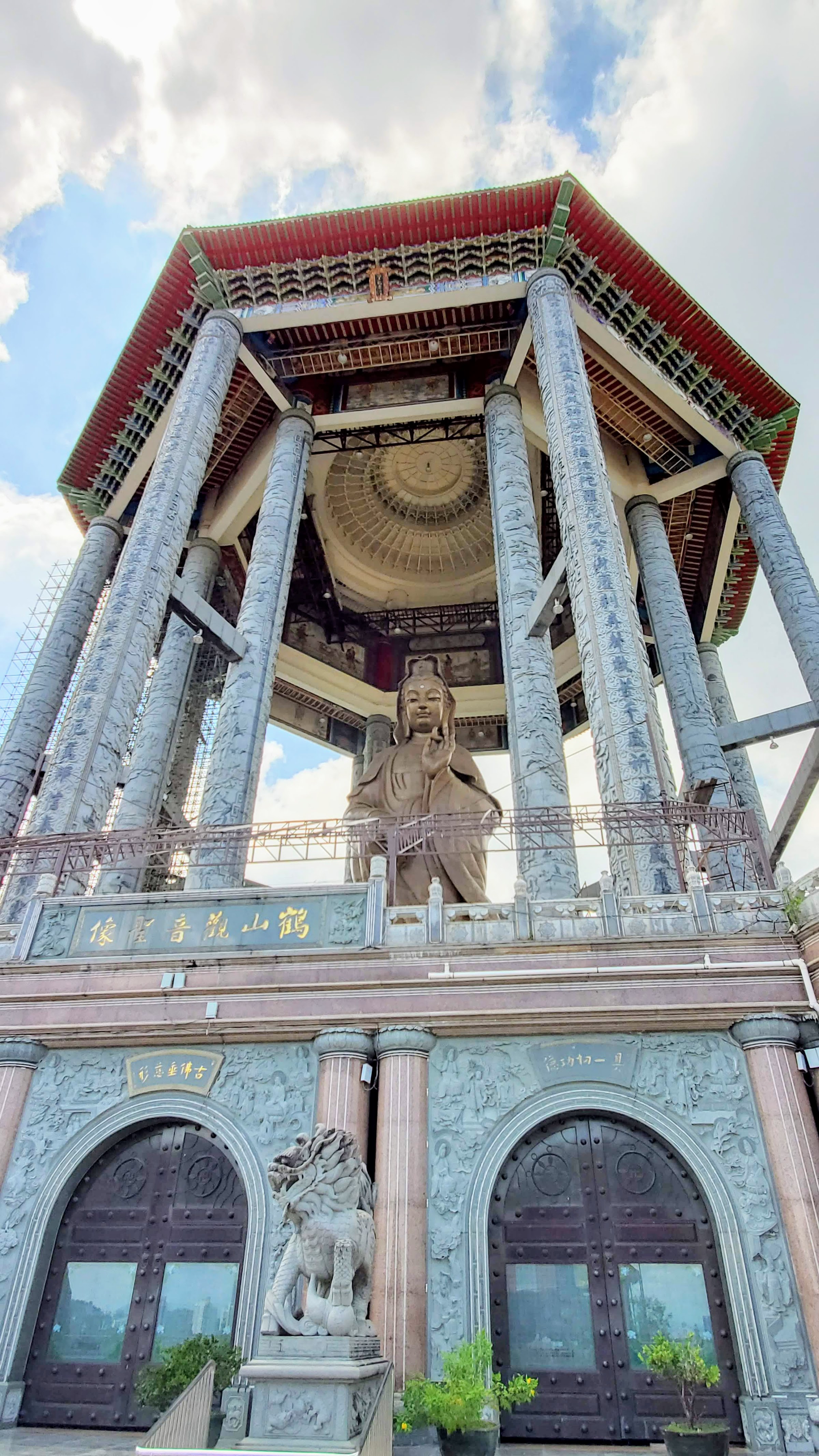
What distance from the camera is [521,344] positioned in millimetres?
17953

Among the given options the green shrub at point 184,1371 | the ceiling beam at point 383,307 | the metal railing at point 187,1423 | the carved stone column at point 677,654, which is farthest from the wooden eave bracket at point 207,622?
the metal railing at point 187,1423

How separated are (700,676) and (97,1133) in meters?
14.7

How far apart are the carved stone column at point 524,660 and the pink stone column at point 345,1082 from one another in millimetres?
3392

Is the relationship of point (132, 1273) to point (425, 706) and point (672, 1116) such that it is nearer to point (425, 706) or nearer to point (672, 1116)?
point (672, 1116)

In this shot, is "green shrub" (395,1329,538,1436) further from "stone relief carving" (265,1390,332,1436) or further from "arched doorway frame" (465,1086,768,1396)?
"stone relief carving" (265,1390,332,1436)

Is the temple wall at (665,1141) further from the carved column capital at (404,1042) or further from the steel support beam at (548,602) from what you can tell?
the steel support beam at (548,602)

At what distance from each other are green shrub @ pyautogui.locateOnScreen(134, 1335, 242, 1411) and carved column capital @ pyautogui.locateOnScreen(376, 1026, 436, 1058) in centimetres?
268

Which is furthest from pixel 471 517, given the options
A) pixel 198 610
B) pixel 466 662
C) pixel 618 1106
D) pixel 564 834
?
pixel 618 1106

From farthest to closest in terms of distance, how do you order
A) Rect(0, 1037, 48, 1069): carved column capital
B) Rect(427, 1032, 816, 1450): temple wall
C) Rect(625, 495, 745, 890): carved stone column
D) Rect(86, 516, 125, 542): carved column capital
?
1. Rect(86, 516, 125, 542): carved column capital
2. Rect(625, 495, 745, 890): carved stone column
3. Rect(0, 1037, 48, 1069): carved column capital
4. Rect(427, 1032, 816, 1450): temple wall

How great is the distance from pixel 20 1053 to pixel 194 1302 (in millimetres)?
2945

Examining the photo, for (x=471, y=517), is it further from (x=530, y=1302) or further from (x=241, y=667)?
(x=530, y=1302)

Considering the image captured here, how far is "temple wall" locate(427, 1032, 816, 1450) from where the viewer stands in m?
6.79

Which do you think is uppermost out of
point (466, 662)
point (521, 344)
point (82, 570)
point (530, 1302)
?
point (466, 662)

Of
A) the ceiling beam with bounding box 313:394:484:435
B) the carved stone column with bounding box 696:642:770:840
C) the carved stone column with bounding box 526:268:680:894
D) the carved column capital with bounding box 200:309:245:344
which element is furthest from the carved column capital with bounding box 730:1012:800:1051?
the carved column capital with bounding box 200:309:245:344
